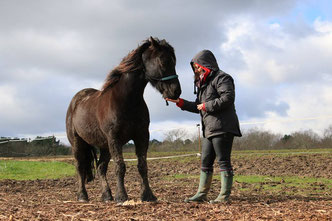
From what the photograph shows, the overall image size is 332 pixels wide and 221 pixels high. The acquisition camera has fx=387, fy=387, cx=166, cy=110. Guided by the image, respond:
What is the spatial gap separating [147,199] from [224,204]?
1.22 m

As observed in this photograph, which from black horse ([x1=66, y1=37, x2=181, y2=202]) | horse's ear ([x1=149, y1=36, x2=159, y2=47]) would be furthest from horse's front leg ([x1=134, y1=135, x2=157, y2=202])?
horse's ear ([x1=149, y1=36, x2=159, y2=47])

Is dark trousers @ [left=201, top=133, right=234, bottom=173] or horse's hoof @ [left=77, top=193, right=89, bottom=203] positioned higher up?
dark trousers @ [left=201, top=133, right=234, bottom=173]

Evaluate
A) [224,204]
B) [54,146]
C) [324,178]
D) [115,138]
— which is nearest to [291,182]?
[324,178]

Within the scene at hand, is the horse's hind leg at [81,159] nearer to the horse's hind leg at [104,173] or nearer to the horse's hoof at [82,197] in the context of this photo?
the horse's hoof at [82,197]

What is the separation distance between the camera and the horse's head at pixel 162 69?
5.38m

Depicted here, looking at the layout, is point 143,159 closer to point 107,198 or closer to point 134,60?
point 107,198

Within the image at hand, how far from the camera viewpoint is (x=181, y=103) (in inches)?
236

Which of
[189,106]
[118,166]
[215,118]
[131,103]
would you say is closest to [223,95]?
[215,118]

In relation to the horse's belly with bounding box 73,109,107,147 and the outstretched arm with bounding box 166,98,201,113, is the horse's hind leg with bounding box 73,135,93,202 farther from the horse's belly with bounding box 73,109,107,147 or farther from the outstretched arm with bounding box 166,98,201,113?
the outstretched arm with bounding box 166,98,201,113

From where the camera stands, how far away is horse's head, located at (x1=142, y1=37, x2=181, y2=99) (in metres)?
5.38

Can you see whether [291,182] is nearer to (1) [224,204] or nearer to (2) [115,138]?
(1) [224,204]

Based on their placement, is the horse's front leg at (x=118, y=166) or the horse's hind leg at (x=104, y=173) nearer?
the horse's front leg at (x=118, y=166)

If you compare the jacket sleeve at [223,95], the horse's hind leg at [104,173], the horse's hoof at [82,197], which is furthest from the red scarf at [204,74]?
the horse's hoof at [82,197]

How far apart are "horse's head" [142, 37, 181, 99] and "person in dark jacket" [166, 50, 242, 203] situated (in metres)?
0.26
